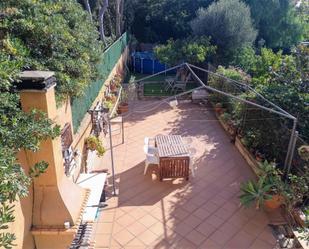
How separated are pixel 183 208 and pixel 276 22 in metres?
15.7

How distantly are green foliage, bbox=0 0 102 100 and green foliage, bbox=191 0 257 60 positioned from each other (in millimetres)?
10470

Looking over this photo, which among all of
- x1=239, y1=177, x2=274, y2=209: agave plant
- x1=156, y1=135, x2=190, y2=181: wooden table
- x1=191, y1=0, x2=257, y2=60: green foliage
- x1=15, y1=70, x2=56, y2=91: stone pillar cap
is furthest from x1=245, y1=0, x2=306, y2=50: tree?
x1=15, y1=70, x2=56, y2=91: stone pillar cap

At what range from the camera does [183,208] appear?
6.05m

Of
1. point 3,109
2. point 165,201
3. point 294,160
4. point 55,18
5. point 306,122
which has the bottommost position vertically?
point 165,201

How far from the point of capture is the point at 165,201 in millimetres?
6281

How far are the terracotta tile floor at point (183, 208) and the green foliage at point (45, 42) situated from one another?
2682 millimetres

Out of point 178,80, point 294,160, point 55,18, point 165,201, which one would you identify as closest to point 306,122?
Result: point 294,160

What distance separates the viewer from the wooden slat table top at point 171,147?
22.4ft

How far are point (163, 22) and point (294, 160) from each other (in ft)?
51.9

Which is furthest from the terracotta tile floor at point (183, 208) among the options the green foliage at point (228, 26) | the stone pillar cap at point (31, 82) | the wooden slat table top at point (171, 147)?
the green foliage at point (228, 26)

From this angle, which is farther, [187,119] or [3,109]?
[187,119]

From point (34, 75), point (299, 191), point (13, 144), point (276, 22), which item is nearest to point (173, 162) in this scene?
point (299, 191)

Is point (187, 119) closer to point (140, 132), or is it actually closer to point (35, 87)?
point (140, 132)

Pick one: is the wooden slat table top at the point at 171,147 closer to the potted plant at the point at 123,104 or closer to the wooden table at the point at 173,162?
the wooden table at the point at 173,162
